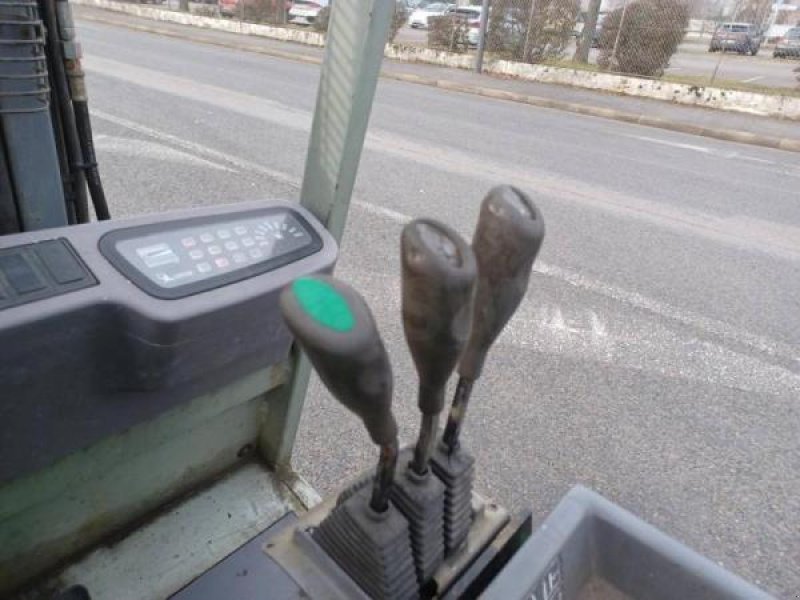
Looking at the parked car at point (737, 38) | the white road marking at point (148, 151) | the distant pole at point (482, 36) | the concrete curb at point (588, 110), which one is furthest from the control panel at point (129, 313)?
the parked car at point (737, 38)

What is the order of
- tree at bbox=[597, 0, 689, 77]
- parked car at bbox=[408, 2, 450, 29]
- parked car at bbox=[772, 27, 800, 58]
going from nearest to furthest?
tree at bbox=[597, 0, 689, 77]
parked car at bbox=[772, 27, 800, 58]
parked car at bbox=[408, 2, 450, 29]

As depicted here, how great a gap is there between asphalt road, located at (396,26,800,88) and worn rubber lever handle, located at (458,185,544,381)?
1404 cm

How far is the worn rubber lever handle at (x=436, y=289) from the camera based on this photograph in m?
0.57

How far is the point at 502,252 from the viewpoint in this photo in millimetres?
692

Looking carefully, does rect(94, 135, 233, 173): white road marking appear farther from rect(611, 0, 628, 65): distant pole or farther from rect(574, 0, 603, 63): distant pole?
rect(574, 0, 603, 63): distant pole

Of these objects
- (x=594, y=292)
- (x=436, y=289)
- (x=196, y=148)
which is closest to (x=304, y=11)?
(x=196, y=148)

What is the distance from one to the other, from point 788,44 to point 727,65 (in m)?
2.75

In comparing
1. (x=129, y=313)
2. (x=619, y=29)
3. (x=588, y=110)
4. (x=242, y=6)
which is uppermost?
(x=619, y=29)

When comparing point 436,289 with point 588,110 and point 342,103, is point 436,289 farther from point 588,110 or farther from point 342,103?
point 588,110

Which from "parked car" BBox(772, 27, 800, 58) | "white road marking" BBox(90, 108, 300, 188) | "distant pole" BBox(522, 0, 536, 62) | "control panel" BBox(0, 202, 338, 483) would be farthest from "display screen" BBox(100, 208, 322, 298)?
"parked car" BBox(772, 27, 800, 58)

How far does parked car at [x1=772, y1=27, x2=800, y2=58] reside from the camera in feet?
63.0

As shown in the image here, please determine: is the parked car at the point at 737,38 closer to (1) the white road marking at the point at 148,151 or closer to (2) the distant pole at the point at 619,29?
(2) the distant pole at the point at 619,29

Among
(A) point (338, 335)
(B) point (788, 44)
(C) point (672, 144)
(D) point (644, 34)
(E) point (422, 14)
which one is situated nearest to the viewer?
(A) point (338, 335)

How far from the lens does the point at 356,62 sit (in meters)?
0.95
